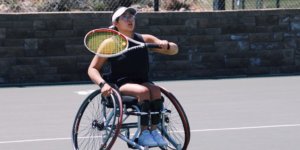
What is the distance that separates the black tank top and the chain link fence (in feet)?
24.6

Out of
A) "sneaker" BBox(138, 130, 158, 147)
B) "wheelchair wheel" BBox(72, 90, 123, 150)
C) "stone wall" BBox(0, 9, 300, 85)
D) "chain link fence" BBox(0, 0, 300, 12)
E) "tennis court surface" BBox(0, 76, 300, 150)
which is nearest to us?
"wheelchair wheel" BBox(72, 90, 123, 150)

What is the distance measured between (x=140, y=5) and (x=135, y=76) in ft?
26.9

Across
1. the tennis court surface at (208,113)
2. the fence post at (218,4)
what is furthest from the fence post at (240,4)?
the tennis court surface at (208,113)

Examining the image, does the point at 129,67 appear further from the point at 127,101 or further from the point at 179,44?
the point at 179,44

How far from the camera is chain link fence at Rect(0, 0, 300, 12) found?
14234mm

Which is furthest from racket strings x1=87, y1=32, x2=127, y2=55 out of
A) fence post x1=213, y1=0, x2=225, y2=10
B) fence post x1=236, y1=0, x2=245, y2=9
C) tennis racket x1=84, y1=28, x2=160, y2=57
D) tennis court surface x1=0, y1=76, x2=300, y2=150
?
fence post x1=236, y1=0, x2=245, y2=9

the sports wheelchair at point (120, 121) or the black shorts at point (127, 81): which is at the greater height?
the black shorts at point (127, 81)

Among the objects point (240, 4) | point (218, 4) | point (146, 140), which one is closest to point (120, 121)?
point (146, 140)

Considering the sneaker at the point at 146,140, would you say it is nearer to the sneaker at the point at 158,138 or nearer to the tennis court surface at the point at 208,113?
Answer: the sneaker at the point at 158,138

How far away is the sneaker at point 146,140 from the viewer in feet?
21.4

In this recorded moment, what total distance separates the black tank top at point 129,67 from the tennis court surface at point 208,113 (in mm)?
1269

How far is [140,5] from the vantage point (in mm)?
15000

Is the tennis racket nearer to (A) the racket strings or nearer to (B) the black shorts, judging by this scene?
(A) the racket strings

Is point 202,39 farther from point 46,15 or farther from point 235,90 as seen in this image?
point 46,15
